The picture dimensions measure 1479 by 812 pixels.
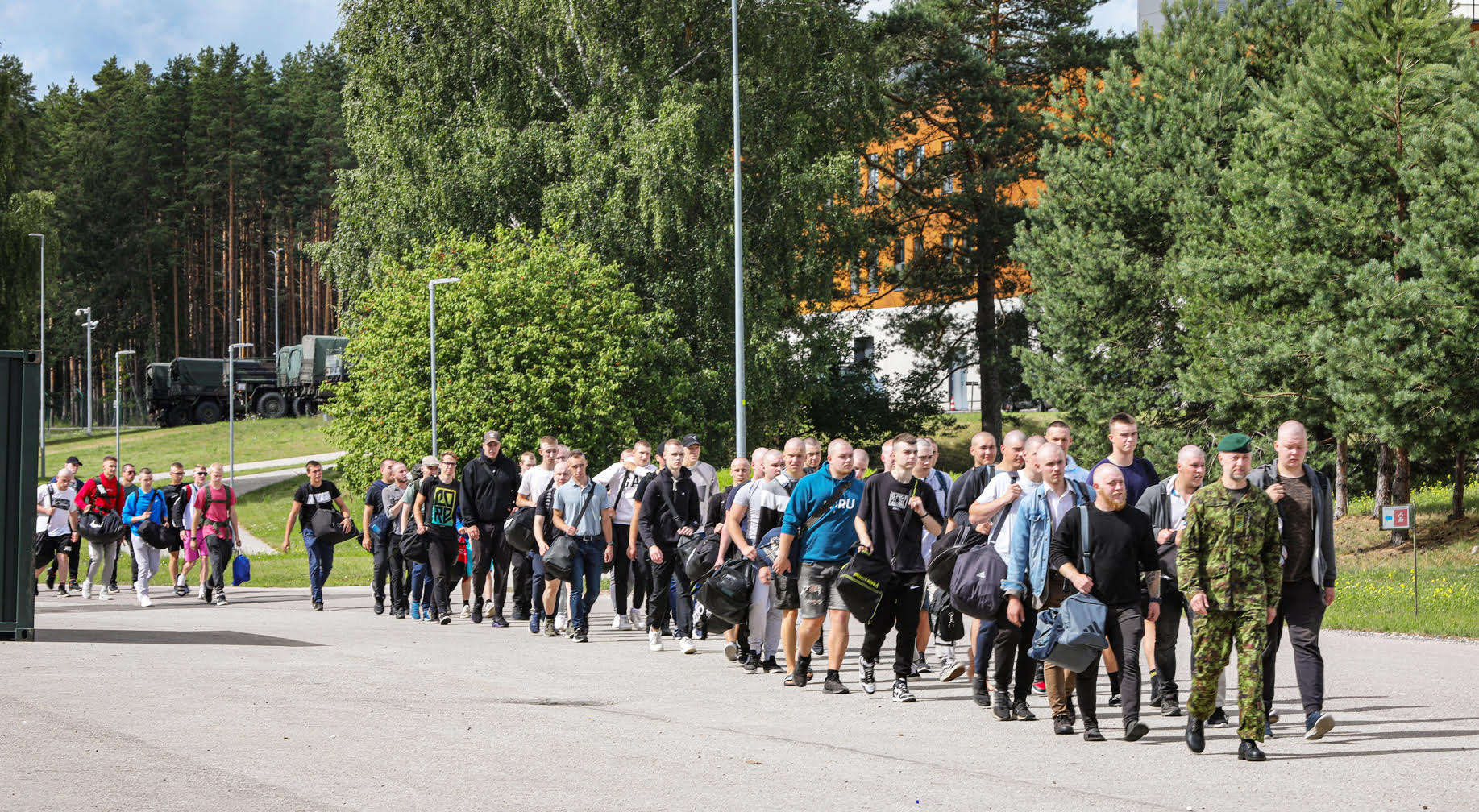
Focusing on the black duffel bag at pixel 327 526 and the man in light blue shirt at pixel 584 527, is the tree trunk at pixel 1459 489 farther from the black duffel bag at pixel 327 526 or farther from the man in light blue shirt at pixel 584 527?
the black duffel bag at pixel 327 526

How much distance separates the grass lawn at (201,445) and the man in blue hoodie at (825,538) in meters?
50.0

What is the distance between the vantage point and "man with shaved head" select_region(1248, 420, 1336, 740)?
8562 mm

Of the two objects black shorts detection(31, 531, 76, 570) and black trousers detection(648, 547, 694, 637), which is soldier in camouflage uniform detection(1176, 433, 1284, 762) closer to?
black trousers detection(648, 547, 694, 637)

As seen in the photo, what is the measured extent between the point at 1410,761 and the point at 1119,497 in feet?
6.58

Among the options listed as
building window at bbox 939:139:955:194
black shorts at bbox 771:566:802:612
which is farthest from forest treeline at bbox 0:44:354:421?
black shorts at bbox 771:566:802:612

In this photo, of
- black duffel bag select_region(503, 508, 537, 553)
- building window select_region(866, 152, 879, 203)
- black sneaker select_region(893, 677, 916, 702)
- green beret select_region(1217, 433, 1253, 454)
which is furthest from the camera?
building window select_region(866, 152, 879, 203)

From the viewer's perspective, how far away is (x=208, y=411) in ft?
240

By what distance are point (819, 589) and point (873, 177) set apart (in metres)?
33.0

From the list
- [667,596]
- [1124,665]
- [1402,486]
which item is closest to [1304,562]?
[1124,665]

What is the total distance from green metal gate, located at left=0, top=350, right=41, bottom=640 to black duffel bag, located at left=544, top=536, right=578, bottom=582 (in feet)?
14.4

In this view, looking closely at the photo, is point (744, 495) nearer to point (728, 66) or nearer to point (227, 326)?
point (728, 66)

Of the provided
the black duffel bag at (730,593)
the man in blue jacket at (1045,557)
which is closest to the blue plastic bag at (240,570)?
the black duffel bag at (730,593)

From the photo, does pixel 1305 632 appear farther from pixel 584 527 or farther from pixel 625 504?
pixel 625 504

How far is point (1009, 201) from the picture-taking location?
41.0m
